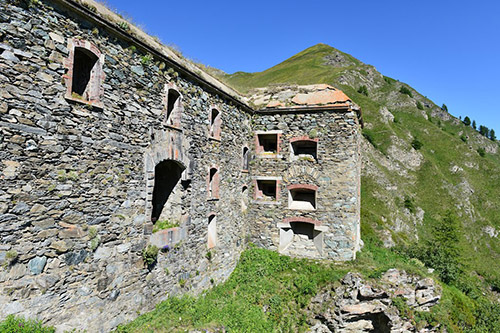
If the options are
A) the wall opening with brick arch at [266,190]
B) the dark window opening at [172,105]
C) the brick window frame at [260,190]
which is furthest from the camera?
the wall opening with brick arch at [266,190]

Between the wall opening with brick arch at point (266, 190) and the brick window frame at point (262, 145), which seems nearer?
the brick window frame at point (262, 145)

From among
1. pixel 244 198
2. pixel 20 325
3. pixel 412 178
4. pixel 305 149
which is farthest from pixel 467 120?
pixel 20 325

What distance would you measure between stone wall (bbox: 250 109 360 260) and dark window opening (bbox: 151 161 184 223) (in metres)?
5.54

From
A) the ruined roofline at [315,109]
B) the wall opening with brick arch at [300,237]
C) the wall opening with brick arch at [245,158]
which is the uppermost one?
the ruined roofline at [315,109]

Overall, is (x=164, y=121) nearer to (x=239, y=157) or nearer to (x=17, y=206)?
(x=17, y=206)

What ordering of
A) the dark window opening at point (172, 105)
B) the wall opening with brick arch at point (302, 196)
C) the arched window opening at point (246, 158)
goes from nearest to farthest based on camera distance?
the dark window opening at point (172, 105) < the wall opening with brick arch at point (302, 196) < the arched window opening at point (246, 158)

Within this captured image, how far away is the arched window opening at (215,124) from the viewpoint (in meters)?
11.3

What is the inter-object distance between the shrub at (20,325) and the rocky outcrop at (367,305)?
9102 mm

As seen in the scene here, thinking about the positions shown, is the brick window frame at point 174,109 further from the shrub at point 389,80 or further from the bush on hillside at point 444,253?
the shrub at point 389,80

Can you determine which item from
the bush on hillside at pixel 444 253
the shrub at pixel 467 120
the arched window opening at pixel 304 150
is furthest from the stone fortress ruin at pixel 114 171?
the shrub at pixel 467 120

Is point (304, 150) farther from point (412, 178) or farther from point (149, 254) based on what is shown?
point (412, 178)

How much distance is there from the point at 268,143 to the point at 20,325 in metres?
12.3

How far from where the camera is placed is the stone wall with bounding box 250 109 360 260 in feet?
41.8

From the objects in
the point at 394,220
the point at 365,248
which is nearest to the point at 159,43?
the point at 365,248
